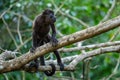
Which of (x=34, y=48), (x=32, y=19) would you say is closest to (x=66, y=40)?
(x=34, y=48)

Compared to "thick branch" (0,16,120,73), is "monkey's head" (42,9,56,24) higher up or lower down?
higher up

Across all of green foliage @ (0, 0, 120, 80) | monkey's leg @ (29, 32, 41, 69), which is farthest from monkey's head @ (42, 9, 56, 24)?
green foliage @ (0, 0, 120, 80)

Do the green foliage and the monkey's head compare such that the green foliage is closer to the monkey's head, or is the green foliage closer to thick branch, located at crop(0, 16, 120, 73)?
the monkey's head

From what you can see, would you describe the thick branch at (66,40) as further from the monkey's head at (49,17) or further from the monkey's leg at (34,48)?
the monkey's head at (49,17)

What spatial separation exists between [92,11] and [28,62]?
4.49 m

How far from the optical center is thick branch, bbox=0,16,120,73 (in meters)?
3.52

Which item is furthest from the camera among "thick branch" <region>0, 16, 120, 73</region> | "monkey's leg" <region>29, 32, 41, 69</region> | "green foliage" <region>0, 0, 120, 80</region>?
"green foliage" <region>0, 0, 120, 80</region>

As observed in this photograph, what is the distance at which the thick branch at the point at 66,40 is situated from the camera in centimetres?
352

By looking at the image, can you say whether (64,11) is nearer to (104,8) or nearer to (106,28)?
(104,8)

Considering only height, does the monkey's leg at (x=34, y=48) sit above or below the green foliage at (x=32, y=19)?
below

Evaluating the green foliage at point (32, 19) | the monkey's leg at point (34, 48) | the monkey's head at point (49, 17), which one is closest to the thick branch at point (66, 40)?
the monkey's leg at point (34, 48)

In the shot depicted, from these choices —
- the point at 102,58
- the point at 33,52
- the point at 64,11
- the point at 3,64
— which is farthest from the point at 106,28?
the point at 102,58

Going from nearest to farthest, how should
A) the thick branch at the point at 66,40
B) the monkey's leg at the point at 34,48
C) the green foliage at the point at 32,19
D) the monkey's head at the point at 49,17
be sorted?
the thick branch at the point at 66,40, the monkey's leg at the point at 34,48, the monkey's head at the point at 49,17, the green foliage at the point at 32,19

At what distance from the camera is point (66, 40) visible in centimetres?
363
